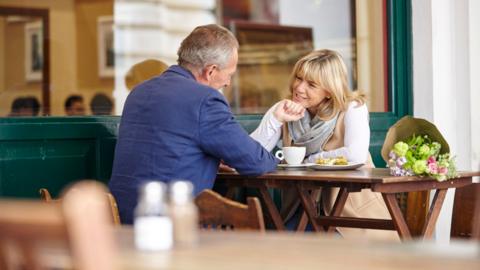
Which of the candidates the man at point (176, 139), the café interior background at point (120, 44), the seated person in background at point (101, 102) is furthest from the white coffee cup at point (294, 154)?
the seated person in background at point (101, 102)

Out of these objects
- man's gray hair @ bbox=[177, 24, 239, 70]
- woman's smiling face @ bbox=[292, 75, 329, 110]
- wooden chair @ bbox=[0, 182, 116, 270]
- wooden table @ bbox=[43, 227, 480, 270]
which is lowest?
wooden table @ bbox=[43, 227, 480, 270]

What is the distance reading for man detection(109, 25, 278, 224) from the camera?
372 cm

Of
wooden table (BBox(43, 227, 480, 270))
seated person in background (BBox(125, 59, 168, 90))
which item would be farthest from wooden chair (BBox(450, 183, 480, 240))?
seated person in background (BBox(125, 59, 168, 90))

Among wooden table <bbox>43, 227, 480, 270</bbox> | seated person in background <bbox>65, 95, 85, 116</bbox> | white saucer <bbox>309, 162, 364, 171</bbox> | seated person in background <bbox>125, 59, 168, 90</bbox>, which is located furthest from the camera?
seated person in background <bbox>65, 95, 85, 116</bbox>

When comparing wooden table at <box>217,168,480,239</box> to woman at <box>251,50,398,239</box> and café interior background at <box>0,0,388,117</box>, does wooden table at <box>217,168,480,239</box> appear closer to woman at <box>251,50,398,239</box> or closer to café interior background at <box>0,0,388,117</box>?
woman at <box>251,50,398,239</box>

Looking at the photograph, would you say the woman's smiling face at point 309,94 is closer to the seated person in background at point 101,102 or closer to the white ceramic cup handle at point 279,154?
the white ceramic cup handle at point 279,154

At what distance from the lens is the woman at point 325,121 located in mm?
4676

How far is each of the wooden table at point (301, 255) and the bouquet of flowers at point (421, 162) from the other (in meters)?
1.77

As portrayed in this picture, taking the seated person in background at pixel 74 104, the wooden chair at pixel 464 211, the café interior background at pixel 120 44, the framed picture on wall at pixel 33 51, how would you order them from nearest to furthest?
1. the wooden chair at pixel 464 211
2. the seated person in background at pixel 74 104
3. the café interior background at pixel 120 44
4. the framed picture on wall at pixel 33 51

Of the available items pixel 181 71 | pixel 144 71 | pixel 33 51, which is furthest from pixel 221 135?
pixel 33 51

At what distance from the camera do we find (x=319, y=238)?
2.15 meters

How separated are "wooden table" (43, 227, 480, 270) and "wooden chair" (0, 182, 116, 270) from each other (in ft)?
0.17

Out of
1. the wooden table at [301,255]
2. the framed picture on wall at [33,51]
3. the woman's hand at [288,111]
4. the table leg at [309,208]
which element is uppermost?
the framed picture on wall at [33,51]

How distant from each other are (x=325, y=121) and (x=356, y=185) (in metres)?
0.91
